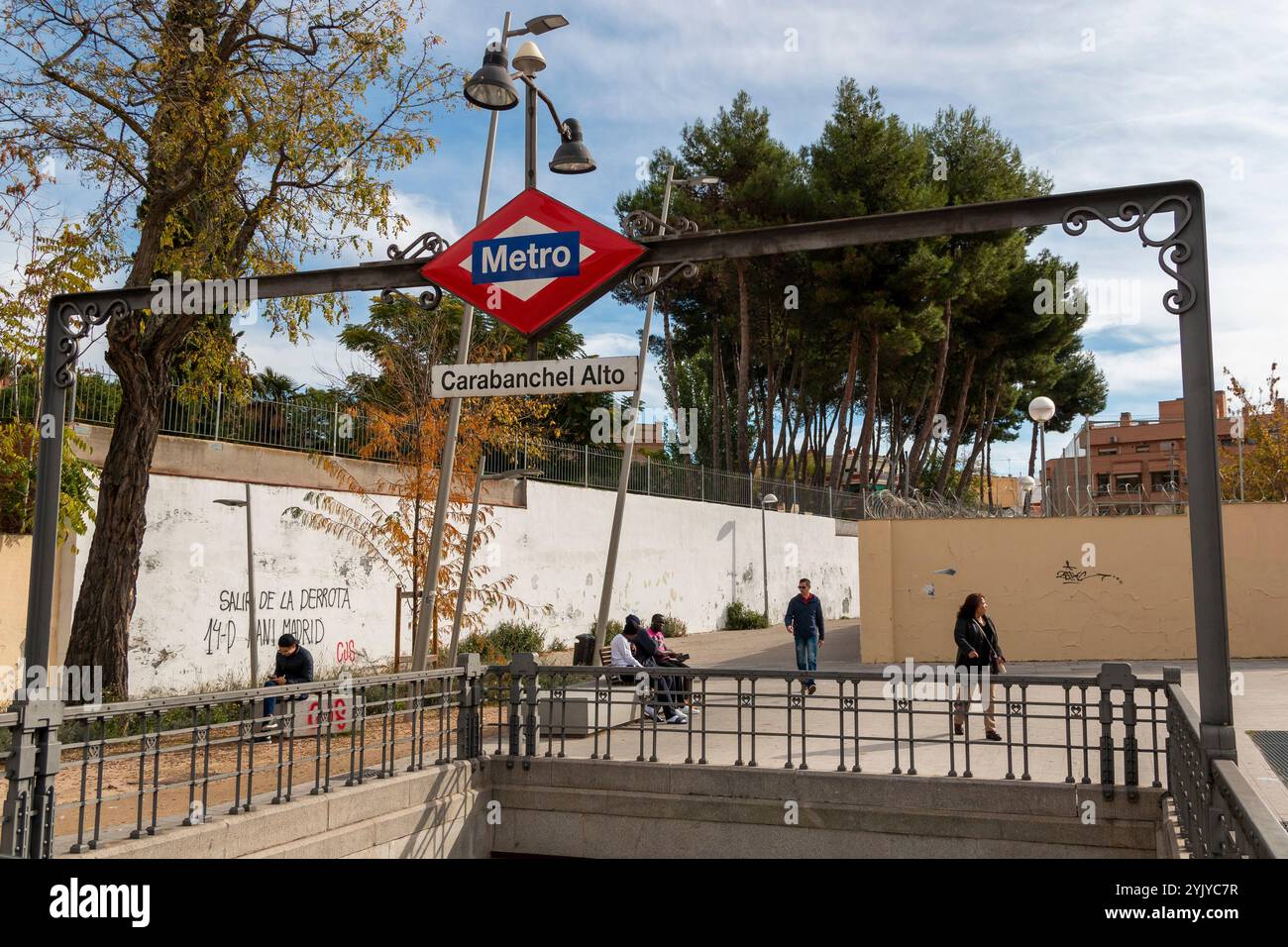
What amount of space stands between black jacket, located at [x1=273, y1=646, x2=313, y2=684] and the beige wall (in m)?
11.5

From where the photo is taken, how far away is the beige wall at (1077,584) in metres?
20.2

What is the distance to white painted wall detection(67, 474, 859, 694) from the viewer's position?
52.5 ft

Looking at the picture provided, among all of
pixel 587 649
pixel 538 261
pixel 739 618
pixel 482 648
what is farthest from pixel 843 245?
pixel 739 618

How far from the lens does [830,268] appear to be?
33.7 metres

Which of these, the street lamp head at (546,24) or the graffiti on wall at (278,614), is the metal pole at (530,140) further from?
the graffiti on wall at (278,614)

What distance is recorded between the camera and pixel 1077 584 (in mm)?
20422

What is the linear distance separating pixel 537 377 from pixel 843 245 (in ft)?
6.75

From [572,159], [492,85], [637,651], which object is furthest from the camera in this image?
[637,651]

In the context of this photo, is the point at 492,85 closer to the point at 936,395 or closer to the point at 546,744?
the point at 546,744

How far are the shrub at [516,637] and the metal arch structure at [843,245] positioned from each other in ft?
47.6

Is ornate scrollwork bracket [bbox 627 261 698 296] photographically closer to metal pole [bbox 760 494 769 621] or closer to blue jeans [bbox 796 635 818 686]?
blue jeans [bbox 796 635 818 686]

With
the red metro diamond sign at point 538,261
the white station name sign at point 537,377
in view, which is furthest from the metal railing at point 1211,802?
the red metro diamond sign at point 538,261
